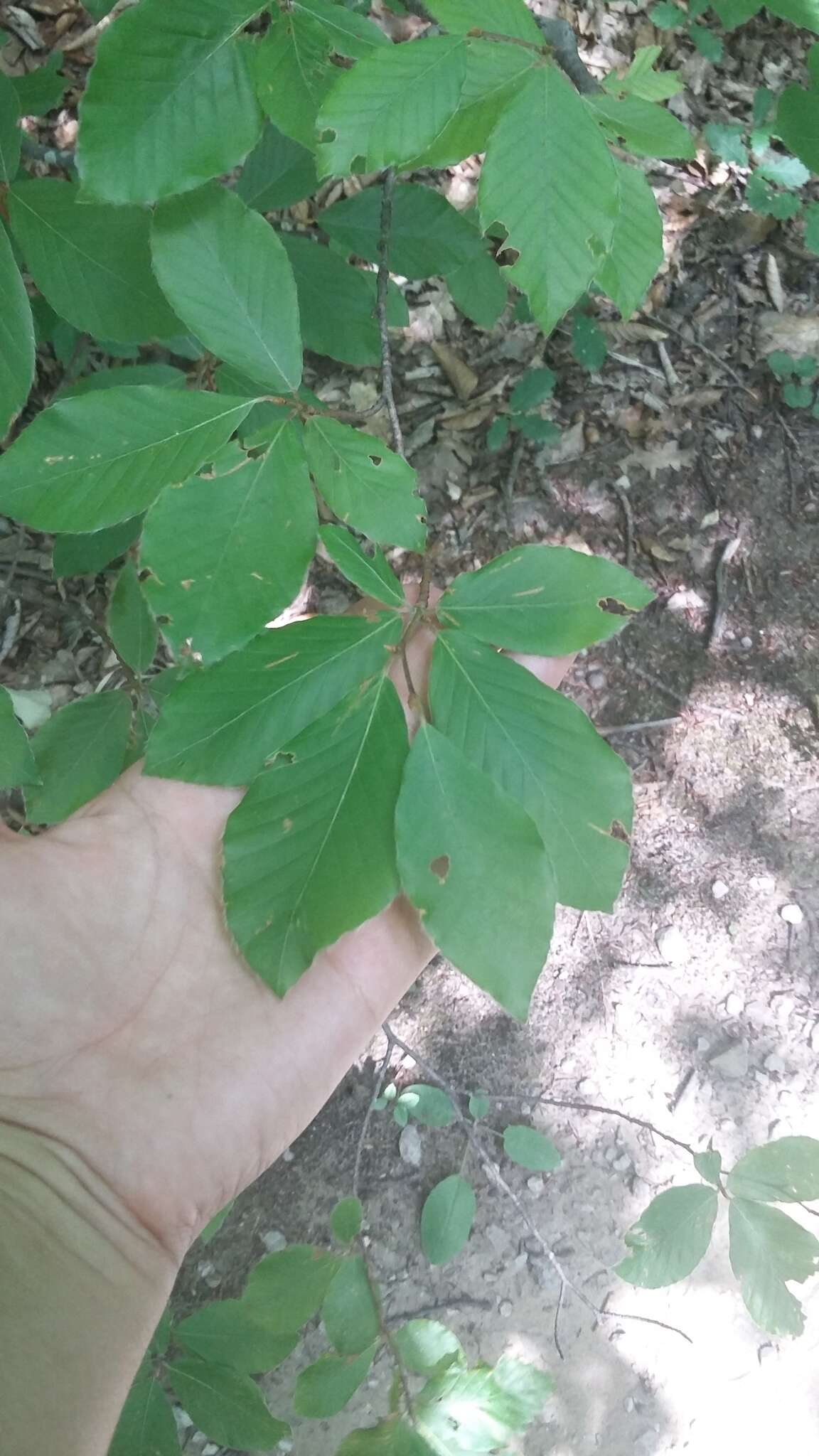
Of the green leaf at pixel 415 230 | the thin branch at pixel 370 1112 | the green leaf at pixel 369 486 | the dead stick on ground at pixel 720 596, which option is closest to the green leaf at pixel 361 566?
the green leaf at pixel 369 486

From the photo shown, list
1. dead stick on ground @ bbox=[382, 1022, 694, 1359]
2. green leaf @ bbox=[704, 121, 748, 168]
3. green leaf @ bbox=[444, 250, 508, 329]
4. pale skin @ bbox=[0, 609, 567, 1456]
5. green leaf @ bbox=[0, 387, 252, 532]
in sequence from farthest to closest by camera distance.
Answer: green leaf @ bbox=[704, 121, 748, 168]
dead stick on ground @ bbox=[382, 1022, 694, 1359]
green leaf @ bbox=[444, 250, 508, 329]
pale skin @ bbox=[0, 609, 567, 1456]
green leaf @ bbox=[0, 387, 252, 532]

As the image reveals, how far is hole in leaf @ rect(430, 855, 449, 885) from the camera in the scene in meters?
0.90

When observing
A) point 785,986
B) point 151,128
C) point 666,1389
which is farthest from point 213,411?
point 666,1389

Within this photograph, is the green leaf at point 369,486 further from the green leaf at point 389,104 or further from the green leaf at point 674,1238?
the green leaf at point 674,1238

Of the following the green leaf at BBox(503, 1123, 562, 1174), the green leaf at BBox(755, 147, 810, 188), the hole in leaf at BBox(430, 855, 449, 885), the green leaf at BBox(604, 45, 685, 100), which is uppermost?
the green leaf at BBox(604, 45, 685, 100)

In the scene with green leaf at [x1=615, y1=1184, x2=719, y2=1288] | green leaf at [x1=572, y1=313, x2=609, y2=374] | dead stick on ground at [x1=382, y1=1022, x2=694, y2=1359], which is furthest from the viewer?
green leaf at [x1=572, y1=313, x2=609, y2=374]

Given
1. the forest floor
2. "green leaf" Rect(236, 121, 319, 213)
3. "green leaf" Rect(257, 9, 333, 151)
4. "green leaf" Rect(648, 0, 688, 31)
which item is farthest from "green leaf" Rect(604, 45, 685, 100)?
"green leaf" Rect(648, 0, 688, 31)

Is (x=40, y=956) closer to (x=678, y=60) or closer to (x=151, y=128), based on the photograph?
(x=151, y=128)

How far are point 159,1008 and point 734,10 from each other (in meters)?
1.45

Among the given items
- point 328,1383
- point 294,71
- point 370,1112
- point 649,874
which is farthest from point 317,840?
point 649,874

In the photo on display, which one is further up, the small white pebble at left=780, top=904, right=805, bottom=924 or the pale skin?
the pale skin

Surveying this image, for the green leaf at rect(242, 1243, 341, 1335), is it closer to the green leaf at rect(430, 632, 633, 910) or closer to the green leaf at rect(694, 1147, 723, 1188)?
the green leaf at rect(694, 1147, 723, 1188)

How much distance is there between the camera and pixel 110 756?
130cm

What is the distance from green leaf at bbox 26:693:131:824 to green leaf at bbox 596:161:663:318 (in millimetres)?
881
